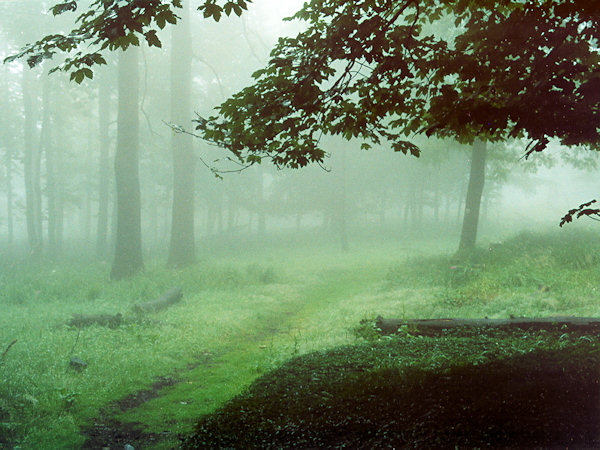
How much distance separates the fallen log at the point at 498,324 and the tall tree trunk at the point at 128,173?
12145mm

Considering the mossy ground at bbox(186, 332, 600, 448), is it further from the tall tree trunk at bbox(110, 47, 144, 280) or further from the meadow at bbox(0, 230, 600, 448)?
the tall tree trunk at bbox(110, 47, 144, 280)

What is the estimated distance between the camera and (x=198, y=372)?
8.70m

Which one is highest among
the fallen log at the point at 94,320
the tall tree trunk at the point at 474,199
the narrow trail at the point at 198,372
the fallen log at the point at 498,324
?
the tall tree trunk at the point at 474,199

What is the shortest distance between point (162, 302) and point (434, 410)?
10.3m

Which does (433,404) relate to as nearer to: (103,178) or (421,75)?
(421,75)

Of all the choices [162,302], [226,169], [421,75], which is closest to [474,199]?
[162,302]

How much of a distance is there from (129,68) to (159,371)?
14611 millimetres

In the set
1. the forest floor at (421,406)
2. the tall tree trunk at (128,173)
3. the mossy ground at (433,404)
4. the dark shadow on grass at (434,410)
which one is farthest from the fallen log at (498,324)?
the tall tree trunk at (128,173)

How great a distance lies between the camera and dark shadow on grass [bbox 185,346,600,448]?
441 cm

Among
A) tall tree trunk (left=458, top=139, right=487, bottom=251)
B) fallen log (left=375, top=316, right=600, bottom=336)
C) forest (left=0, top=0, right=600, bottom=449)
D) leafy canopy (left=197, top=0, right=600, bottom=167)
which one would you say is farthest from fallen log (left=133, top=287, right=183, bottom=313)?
tall tree trunk (left=458, top=139, right=487, bottom=251)

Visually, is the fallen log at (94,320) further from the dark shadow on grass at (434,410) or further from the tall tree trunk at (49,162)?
the tall tree trunk at (49,162)

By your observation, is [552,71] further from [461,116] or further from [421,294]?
[421,294]

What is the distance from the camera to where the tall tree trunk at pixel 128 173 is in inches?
748

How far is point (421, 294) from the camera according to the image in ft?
45.3
